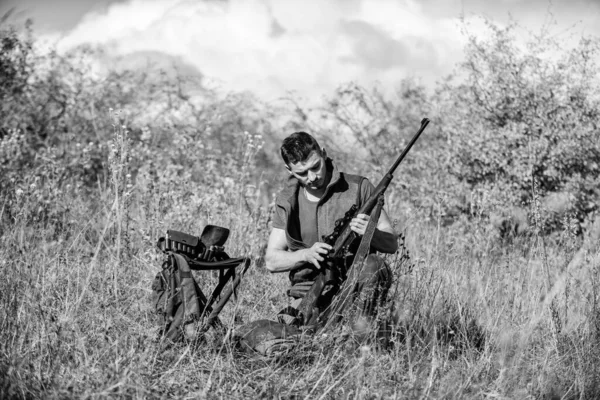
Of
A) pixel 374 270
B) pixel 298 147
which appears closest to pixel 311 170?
pixel 298 147

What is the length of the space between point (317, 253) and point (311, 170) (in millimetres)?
504

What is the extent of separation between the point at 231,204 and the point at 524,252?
274 centimetres

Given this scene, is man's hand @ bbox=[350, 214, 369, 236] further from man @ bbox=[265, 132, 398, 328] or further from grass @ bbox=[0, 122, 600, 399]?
grass @ bbox=[0, 122, 600, 399]

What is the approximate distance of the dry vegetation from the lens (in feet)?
10.0

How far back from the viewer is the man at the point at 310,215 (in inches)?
142

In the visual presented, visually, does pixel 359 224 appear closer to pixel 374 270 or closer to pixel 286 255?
pixel 374 270

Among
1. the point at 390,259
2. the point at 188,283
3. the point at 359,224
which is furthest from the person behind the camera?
the point at 390,259

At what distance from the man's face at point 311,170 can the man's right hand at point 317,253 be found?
16.3 inches

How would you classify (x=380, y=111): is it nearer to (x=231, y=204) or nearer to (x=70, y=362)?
(x=231, y=204)

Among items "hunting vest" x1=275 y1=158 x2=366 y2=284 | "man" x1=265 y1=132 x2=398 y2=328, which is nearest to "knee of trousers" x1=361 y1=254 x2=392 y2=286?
"man" x1=265 y1=132 x2=398 y2=328

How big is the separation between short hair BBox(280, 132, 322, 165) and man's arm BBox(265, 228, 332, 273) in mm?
441

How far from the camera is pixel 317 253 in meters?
3.46

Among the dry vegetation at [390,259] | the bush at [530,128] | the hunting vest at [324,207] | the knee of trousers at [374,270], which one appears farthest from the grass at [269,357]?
the bush at [530,128]

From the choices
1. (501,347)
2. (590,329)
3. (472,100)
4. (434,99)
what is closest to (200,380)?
(501,347)
